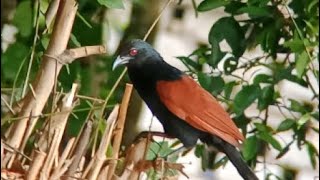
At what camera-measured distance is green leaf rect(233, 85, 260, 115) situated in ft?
9.04

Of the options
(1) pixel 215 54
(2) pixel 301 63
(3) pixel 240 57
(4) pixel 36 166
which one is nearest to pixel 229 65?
(3) pixel 240 57

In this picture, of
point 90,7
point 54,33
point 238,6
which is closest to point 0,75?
point 90,7

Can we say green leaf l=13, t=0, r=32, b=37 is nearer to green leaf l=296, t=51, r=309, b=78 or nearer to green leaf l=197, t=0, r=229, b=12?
green leaf l=197, t=0, r=229, b=12

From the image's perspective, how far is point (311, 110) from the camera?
296cm

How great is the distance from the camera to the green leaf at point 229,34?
8.67 feet

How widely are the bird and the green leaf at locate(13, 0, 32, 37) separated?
2.23 ft

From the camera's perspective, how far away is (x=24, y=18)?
2.93 metres

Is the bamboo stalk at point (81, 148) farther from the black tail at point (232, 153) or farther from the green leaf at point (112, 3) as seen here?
the black tail at point (232, 153)

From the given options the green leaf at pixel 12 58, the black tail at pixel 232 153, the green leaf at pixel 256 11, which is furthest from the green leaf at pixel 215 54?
the green leaf at pixel 12 58

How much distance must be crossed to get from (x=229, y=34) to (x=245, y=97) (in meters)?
0.18

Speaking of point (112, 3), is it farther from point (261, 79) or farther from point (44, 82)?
point (261, 79)

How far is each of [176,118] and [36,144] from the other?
38cm

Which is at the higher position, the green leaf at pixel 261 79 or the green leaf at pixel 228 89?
the green leaf at pixel 261 79

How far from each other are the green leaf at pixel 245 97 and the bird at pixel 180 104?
450 millimetres
